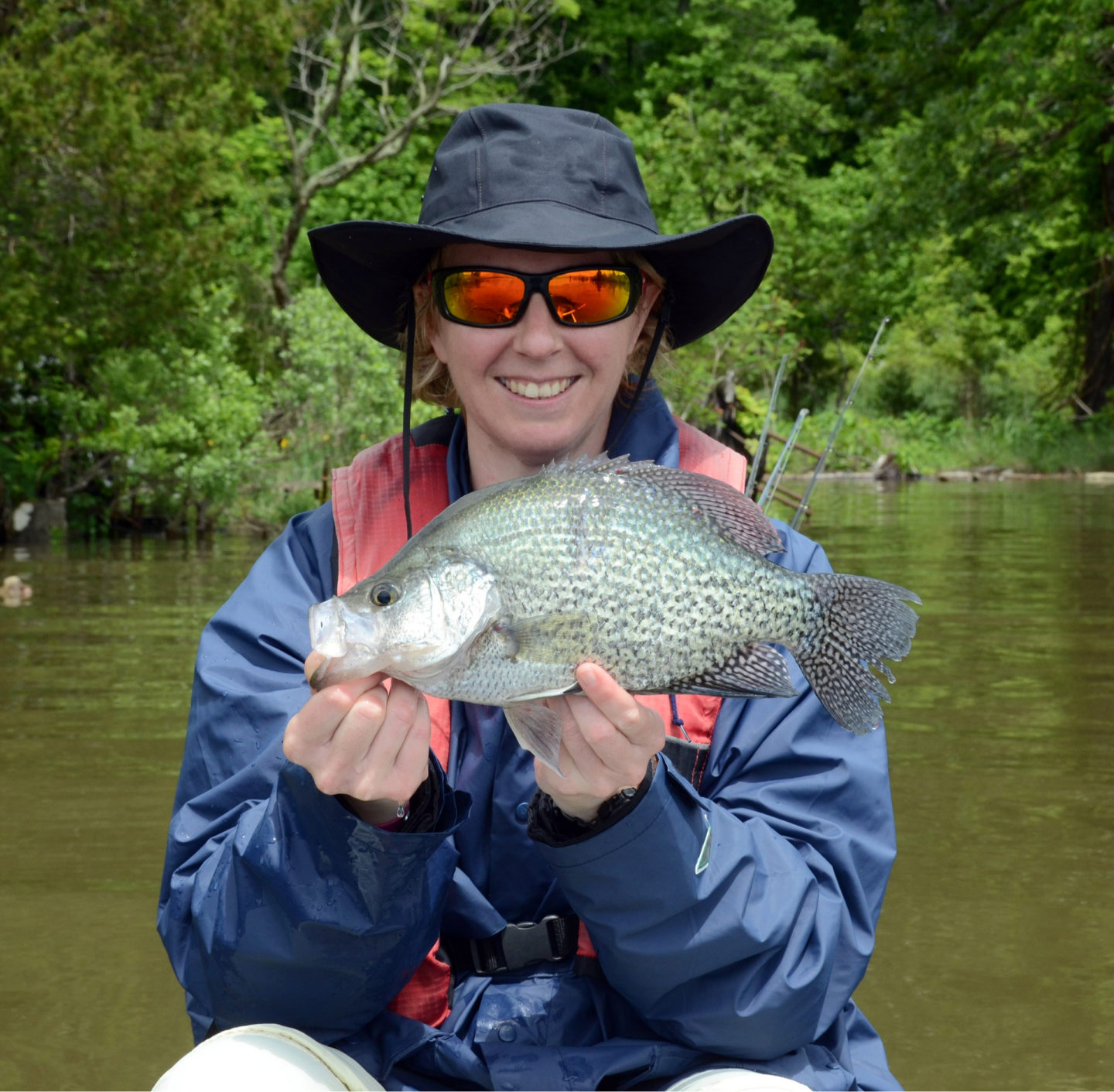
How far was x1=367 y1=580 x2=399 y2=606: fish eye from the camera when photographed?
2.02 m

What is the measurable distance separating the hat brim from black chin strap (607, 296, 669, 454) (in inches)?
1.2

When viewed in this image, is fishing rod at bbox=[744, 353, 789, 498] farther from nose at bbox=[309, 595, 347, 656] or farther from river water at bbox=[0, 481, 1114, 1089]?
river water at bbox=[0, 481, 1114, 1089]

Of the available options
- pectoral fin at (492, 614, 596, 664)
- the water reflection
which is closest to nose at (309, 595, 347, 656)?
pectoral fin at (492, 614, 596, 664)

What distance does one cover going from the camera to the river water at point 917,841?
398 cm

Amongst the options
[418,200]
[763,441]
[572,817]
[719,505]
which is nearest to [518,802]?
[572,817]

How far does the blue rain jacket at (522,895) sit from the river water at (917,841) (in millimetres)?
1580

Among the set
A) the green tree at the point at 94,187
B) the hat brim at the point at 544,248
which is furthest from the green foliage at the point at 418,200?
the hat brim at the point at 544,248

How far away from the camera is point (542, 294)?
2625mm

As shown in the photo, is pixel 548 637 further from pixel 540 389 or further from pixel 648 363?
pixel 648 363

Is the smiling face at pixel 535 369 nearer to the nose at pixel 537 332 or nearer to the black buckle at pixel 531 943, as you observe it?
the nose at pixel 537 332

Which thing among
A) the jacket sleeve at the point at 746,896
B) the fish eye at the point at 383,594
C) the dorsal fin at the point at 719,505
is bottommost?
the jacket sleeve at the point at 746,896

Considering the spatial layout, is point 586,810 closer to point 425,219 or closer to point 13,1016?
point 425,219

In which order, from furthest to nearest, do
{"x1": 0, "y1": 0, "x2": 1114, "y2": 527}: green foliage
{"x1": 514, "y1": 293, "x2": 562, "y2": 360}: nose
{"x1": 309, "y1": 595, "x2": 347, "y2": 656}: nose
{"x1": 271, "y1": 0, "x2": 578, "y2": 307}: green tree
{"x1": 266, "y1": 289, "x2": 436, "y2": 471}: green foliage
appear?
{"x1": 271, "y1": 0, "x2": 578, "y2": 307}: green tree, {"x1": 266, "y1": 289, "x2": 436, "y2": 471}: green foliage, {"x1": 0, "y1": 0, "x2": 1114, "y2": 527}: green foliage, {"x1": 514, "y1": 293, "x2": 562, "y2": 360}: nose, {"x1": 309, "y1": 595, "x2": 347, "y2": 656}: nose

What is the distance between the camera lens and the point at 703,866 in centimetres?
224
